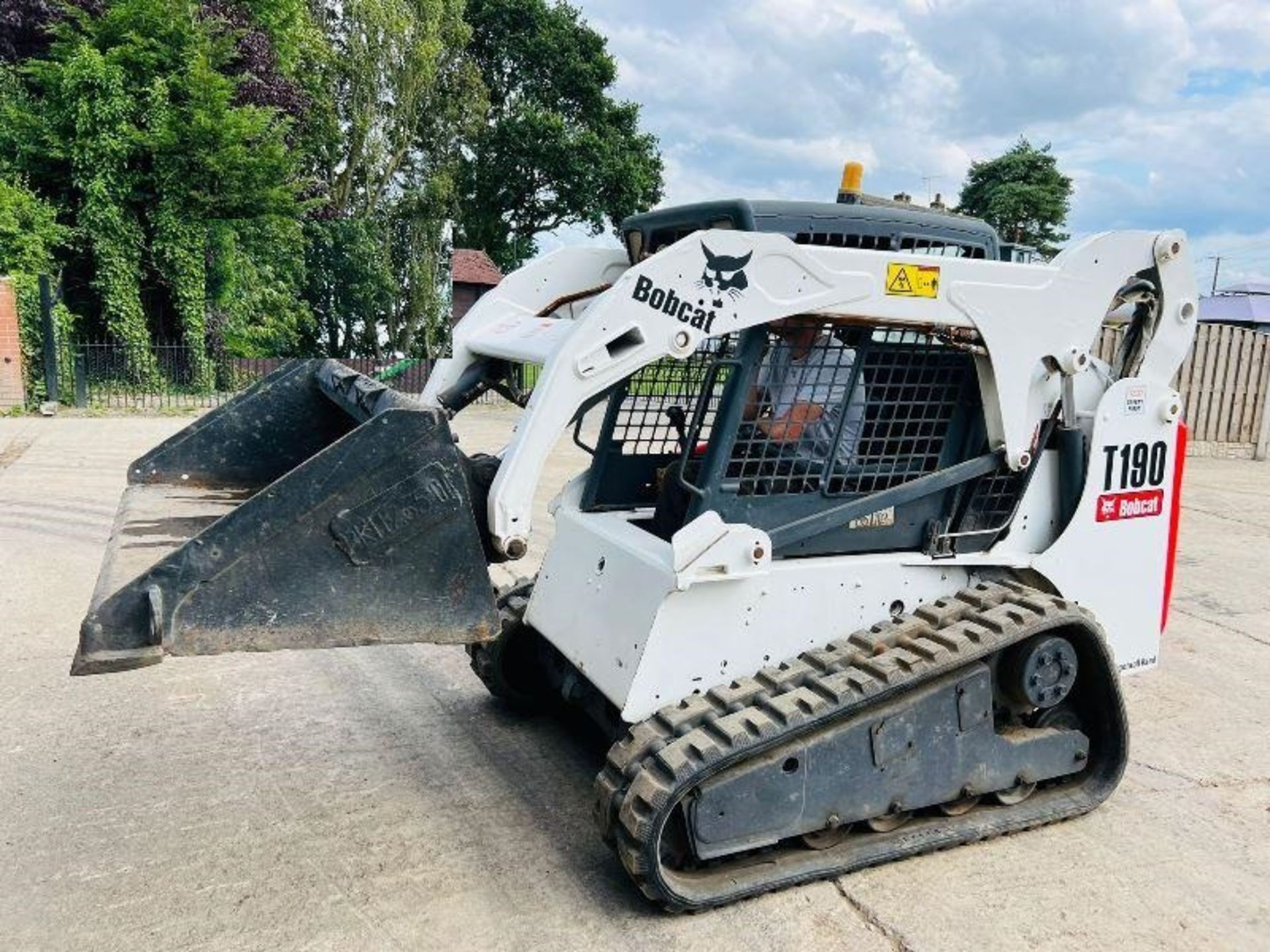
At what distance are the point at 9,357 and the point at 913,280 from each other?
658 inches

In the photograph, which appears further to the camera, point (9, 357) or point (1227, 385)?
point (9, 357)

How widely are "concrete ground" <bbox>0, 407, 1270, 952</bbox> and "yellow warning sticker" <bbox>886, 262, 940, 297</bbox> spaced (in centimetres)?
188

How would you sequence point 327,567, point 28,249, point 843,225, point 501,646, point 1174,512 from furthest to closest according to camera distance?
point 28,249
point 501,646
point 1174,512
point 843,225
point 327,567

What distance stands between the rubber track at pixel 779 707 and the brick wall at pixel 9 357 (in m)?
16.2

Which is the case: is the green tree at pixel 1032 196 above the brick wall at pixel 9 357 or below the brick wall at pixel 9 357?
above

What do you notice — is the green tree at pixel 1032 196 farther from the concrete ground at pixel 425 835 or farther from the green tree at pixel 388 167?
the concrete ground at pixel 425 835

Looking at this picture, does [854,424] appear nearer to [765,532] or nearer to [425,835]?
[765,532]

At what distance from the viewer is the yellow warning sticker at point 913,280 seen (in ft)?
10.4

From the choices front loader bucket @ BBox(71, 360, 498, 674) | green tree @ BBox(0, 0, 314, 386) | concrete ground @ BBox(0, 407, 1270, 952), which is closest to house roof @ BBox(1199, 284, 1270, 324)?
green tree @ BBox(0, 0, 314, 386)

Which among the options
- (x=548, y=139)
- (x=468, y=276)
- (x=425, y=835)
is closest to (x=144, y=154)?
(x=468, y=276)

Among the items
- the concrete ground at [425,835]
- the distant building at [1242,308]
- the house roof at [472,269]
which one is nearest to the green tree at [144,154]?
the house roof at [472,269]

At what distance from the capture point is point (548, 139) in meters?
30.9

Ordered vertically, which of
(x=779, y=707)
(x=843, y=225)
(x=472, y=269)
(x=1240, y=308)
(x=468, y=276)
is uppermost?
(x=472, y=269)

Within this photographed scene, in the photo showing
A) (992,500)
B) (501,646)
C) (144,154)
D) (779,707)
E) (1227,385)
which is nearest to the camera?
(779,707)
